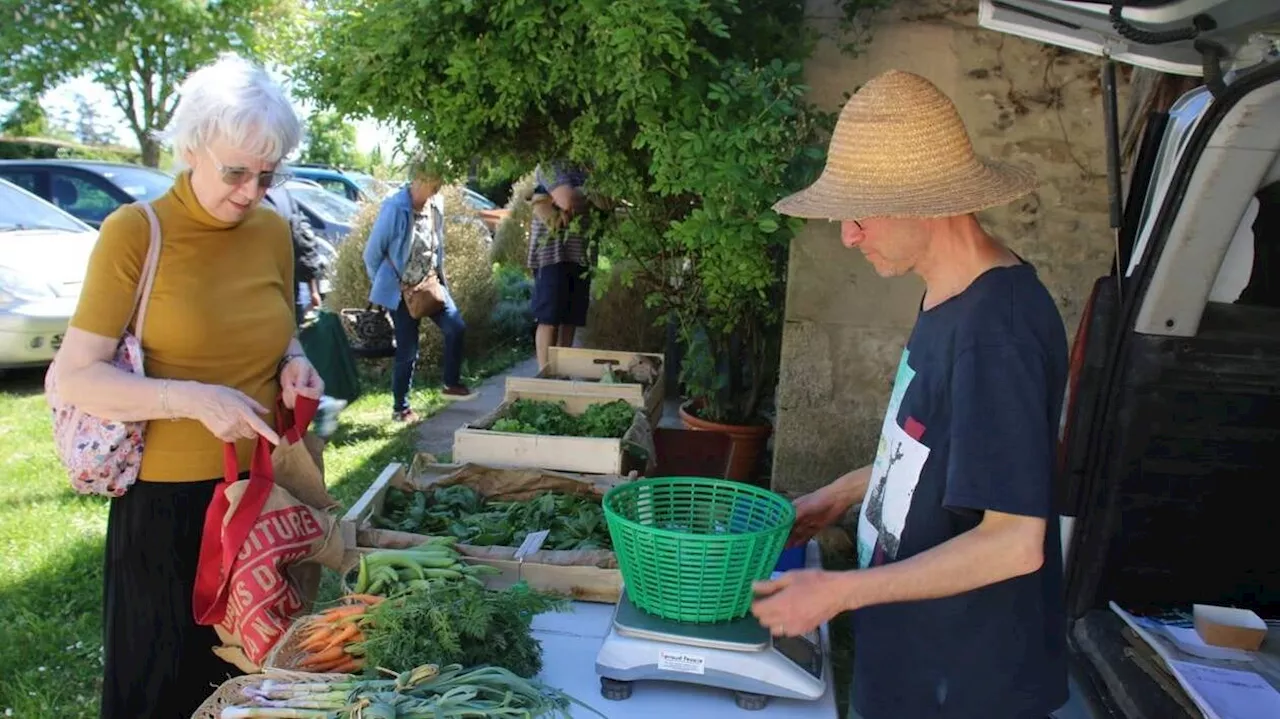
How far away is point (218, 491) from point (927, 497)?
1.55 m

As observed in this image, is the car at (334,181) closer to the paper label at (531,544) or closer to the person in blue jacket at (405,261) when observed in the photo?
the person in blue jacket at (405,261)

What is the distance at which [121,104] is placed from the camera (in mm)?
20984

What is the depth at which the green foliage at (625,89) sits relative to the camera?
356cm

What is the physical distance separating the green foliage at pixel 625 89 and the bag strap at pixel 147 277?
5.71 ft

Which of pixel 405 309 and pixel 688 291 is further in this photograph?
pixel 405 309

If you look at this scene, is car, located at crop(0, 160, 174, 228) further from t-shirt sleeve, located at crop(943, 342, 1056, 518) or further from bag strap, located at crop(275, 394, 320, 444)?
t-shirt sleeve, located at crop(943, 342, 1056, 518)

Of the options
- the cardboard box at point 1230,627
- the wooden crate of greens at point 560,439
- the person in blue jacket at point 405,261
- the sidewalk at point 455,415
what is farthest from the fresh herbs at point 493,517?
the person in blue jacket at point 405,261

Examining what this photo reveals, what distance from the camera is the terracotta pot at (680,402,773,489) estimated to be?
4953 millimetres

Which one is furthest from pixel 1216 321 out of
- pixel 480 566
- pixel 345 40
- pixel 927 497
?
pixel 345 40

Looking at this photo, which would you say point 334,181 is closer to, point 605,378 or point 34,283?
point 34,283

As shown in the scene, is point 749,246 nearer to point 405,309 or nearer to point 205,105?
point 205,105

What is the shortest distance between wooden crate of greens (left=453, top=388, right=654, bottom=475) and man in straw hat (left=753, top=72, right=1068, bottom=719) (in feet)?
6.59

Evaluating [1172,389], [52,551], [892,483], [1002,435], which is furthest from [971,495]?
[52,551]

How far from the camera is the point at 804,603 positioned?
5.29ft
